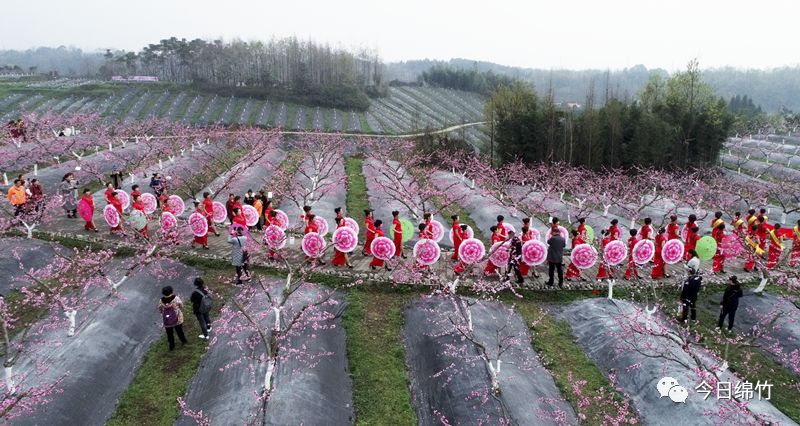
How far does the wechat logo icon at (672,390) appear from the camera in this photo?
1055cm

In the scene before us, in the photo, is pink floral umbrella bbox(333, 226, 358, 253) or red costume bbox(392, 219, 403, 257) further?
A: red costume bbox(392, 219, 403, 257)

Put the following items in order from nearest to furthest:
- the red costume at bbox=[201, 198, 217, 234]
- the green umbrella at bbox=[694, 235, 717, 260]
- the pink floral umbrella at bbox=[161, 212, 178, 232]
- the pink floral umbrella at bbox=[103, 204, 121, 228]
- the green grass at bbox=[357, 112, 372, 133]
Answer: the green umbrella at bbox=[694, 235, 717, 260] < the pink floral umbrella at bbox=[161, 212, 178, 232] < the pink floral umbrella at bbox=[103, 204, 121, 228] < the red costume at bbox=[201, 198, 217, 234] < the green grass at bbox=[357, 112, 372, 133]

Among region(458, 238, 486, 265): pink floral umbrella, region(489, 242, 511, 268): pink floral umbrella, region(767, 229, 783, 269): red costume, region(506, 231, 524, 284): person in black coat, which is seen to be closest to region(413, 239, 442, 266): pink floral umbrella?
region(458, 238, 486, 265): pink floral umbrella

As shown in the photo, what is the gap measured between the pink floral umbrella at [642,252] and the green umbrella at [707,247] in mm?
2257

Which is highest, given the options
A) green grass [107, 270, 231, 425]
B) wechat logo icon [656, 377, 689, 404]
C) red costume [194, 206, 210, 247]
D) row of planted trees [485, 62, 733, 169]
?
row of planted trees [485, 62, 733, 169]

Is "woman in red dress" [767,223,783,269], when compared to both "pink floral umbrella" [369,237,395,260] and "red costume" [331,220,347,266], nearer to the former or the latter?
"pink floral umbrella" [369,237,395,260]

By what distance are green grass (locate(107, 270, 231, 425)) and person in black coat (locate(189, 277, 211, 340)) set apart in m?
0.36

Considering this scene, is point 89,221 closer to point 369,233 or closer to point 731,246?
point 369,233

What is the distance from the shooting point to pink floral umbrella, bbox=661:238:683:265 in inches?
629

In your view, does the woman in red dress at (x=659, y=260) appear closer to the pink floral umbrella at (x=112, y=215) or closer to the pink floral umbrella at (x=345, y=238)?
the pink floral umbrella at (x=345, y=238)

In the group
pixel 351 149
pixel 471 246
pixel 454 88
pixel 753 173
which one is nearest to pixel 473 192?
pixel 471 246

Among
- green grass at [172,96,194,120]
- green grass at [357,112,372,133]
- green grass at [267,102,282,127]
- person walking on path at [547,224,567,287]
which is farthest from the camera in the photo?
green grass at [357,112,372,133]

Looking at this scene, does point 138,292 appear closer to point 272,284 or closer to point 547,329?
point 272,284

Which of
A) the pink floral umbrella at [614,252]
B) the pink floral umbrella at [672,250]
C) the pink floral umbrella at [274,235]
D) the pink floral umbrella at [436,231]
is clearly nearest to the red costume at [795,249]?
the pink floral umbrella at [672,250]
